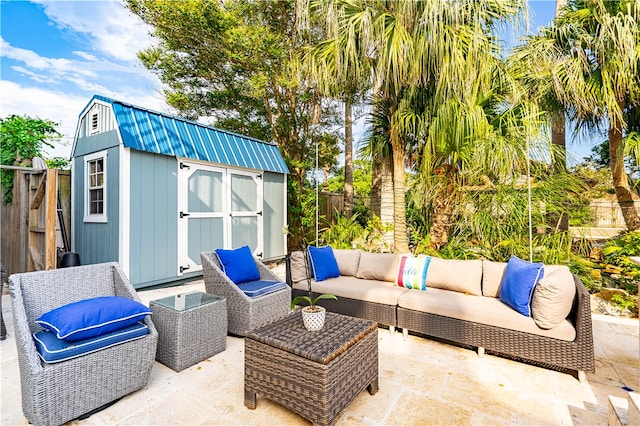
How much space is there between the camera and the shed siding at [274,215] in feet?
21.2

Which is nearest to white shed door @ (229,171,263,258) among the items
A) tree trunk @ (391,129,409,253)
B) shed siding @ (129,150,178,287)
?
shed siding @ (129,150,178,287)

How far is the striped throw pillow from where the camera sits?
3242mm

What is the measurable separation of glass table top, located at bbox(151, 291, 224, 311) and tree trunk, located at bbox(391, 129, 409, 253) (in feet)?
8.86

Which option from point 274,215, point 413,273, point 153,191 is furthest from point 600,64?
point 153,191

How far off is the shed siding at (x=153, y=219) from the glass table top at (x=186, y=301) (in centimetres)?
216

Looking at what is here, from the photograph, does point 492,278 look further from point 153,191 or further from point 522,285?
point 153,191

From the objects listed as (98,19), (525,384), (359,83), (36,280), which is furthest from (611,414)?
→ (98,19)

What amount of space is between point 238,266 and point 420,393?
6.72 feet

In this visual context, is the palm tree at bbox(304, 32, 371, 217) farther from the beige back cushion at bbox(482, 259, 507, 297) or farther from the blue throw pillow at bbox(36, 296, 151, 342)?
the blue throw pillow at bbox(36, 296, 151, 342)

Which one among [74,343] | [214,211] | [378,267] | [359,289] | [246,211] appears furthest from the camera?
[246,211]

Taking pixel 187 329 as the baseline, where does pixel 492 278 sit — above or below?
above

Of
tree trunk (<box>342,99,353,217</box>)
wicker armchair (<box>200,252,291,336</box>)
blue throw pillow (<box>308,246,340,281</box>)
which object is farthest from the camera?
tree trunk (<box>342,99,353,217</box>)

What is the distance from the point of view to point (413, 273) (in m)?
3.29

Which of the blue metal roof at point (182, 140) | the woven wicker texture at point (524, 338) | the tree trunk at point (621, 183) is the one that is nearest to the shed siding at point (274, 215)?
the blue metal roof at point (182, 140)
